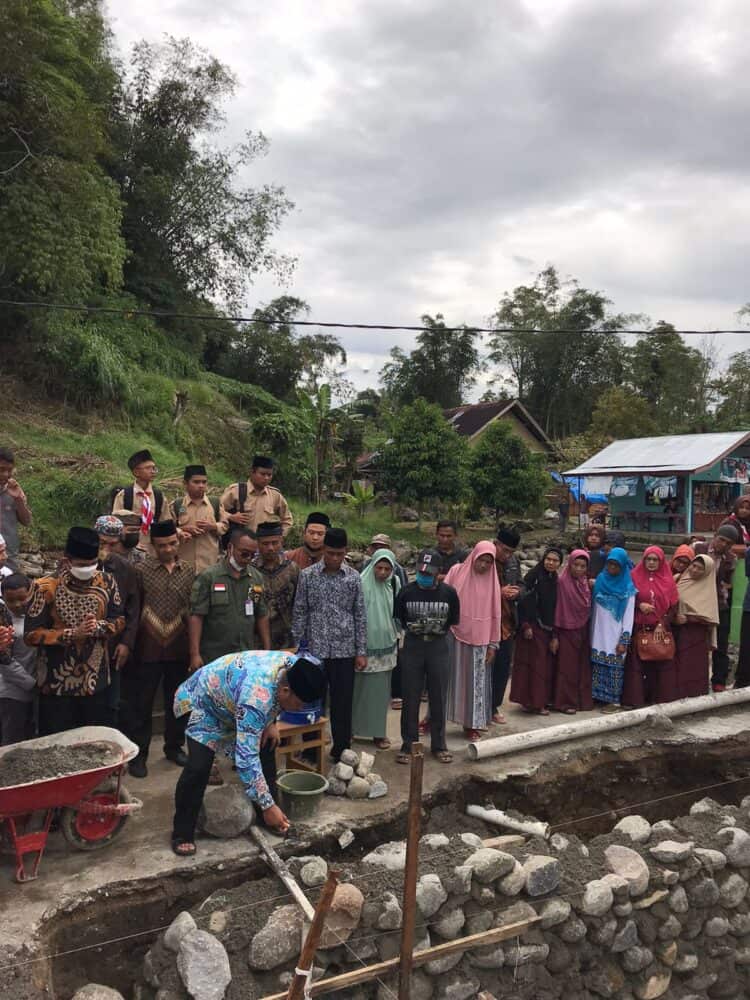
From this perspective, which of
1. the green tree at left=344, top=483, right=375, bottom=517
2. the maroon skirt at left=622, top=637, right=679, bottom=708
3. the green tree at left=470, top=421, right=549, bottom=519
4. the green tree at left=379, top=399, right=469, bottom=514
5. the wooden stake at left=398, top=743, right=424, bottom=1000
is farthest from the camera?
the green tree at left=470, top=421, right=549, bottom=519

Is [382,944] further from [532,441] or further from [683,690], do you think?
[532,441]

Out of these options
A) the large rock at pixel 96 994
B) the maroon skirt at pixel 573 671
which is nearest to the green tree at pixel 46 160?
the maroon skirt at pixel 573 671

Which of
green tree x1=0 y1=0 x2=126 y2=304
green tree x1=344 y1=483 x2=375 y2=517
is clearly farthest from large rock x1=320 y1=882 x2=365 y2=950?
green tree x1=344 y1=483 x2=375 y2=517

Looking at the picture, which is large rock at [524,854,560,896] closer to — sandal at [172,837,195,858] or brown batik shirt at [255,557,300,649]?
sandal at [172,837,195,858]

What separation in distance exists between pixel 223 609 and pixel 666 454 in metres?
19.5

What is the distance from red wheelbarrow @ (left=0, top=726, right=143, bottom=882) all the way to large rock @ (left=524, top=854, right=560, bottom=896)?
7.45ft

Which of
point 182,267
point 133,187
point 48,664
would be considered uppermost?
point 133,187

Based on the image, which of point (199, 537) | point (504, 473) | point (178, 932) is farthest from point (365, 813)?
point (504, 473)

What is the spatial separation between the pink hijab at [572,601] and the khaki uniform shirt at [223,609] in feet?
10.2

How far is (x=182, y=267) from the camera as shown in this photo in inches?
945

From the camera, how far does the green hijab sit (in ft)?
18.6

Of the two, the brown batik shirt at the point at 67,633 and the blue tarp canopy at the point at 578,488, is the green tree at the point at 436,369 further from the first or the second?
the brown batik shirt at the point at 67,633

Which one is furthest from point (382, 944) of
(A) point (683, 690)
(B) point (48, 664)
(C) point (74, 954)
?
(A) point (683, 690)

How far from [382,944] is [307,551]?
3.07 m
